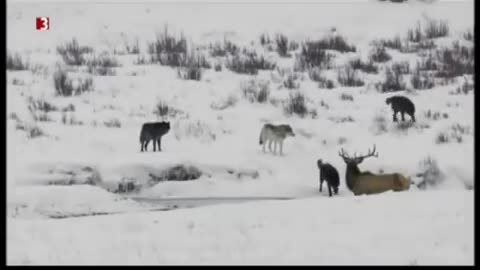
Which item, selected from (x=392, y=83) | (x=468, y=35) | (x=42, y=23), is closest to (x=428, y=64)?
(x=392, y=83)

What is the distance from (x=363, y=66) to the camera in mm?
13883

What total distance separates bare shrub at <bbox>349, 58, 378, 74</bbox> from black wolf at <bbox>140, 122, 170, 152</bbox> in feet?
14.3

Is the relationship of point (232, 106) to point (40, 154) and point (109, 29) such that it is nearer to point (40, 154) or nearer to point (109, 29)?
point (40, 154)

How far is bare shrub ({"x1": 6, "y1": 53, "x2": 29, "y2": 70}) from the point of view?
44.6 feet

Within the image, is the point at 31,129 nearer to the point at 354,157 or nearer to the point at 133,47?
the point at 354,157

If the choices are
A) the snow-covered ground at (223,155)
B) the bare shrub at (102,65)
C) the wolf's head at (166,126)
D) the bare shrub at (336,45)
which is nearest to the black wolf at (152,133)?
the wolf's head at (166,126)

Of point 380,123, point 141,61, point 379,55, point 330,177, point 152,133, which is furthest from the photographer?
point 379,55

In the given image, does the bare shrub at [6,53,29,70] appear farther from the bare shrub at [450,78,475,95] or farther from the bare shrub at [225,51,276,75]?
the bare shrub at [450,78,475,95]

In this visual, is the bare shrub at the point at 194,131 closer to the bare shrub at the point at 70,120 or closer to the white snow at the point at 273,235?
the bare shrub at the point at 70,120

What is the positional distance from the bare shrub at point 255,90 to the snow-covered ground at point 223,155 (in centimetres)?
16

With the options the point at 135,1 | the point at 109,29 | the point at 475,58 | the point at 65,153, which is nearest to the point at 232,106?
the point at 65,153

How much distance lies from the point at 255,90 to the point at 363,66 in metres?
2.10

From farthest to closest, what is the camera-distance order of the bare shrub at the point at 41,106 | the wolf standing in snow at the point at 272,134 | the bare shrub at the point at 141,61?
the bare shrub at the point at 141,61, the bare shrub at the point at 41,106, the wolf standing in snow at the point at 272,134

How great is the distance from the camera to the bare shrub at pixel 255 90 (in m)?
12.3
